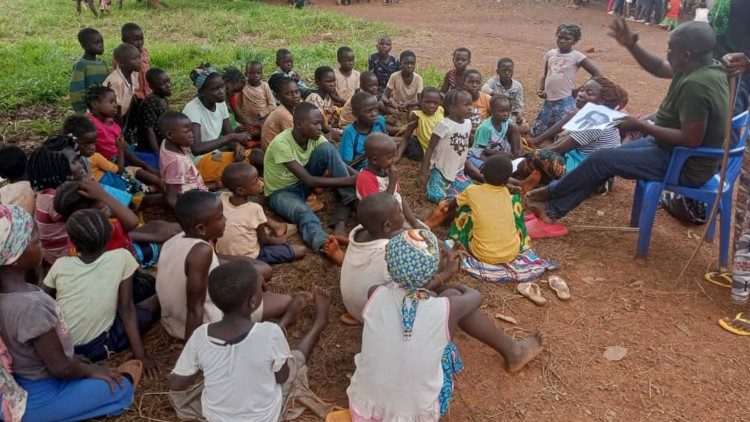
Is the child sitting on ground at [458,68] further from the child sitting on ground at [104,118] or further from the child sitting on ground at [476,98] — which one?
the child sitting on ground at [104,118]

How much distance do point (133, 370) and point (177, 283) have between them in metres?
A: 0.49

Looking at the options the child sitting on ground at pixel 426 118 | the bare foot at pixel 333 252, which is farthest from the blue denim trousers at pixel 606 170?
the bare foot at pixel 333 252

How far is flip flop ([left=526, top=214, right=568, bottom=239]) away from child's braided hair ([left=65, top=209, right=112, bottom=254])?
3.03m

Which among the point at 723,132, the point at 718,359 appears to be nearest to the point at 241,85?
the point at 723,132

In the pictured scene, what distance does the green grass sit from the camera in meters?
7.66

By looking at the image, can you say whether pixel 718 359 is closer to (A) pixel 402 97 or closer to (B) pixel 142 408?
(B) pixel 142 408

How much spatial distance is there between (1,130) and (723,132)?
6.78 meters

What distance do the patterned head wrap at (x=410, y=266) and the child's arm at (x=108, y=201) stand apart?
1.79 meters

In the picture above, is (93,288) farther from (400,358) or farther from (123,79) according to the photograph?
(123,79)

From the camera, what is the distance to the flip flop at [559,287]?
3678 mm

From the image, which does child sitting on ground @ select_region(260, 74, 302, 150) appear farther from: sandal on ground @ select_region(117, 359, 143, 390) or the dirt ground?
sandal on ground @ select_region(117, 359, 143, 390)

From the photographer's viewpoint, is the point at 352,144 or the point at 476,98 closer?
the point at 352,144

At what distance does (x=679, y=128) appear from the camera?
3938 millimetres

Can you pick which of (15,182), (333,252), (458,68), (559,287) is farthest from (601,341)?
(458,68)
